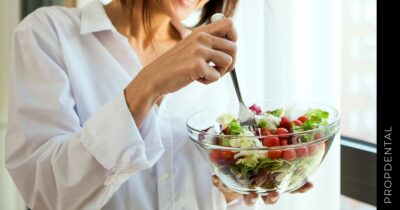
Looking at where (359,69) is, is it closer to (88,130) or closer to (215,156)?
(215,156)

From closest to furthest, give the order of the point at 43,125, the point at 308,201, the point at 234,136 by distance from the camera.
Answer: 1. the point at 234,136
2. the point at 43,125
3. the point at 308,201

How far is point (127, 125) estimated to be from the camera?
2.42ft

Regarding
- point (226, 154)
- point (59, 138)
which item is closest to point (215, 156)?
point (226, 154)

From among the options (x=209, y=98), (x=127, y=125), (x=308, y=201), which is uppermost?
(x=127, y=125)

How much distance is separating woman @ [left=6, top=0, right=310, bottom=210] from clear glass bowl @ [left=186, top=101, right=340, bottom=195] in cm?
5

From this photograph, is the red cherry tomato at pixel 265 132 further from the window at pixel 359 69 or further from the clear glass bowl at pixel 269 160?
the window at pixel 359 69

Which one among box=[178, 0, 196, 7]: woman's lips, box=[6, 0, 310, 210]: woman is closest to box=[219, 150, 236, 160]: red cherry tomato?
box=[6, 0, 310, 210]: woman

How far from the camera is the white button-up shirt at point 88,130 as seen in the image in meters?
0.76

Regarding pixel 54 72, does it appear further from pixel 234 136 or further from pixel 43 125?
pixel 234 136

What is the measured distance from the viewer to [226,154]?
0.74m
